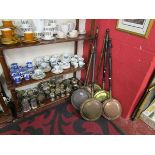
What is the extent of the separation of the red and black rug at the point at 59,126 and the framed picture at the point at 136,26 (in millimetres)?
969

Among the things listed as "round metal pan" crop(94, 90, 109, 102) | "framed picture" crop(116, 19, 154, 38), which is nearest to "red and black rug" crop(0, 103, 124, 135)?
"round metal pan" crop(94, 90, 109, 102)

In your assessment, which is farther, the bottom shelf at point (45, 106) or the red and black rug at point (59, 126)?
the bottom shelf at point (45, 106)

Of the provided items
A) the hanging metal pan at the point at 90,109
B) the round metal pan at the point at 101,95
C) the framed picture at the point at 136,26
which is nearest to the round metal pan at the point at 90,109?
the hanging metal pan at the point at 90,109

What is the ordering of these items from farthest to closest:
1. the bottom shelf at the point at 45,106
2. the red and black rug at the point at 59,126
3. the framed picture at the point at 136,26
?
the bottom shelf at the point at 45,106, the red and black rug at the point at 59,126, the framed picture at the point at 136,26

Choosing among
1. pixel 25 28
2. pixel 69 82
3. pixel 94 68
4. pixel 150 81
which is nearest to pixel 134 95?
pixel 150 81

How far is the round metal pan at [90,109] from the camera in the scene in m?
1.50

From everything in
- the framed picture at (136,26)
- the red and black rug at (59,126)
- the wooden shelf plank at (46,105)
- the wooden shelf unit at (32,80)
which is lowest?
the red and black rug at (59,126)

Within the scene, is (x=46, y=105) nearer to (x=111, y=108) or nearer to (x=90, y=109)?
(x=90, y=109)

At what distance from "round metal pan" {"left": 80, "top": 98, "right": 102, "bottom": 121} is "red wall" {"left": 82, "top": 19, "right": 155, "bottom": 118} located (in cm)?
27

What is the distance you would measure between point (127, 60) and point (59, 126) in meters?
0.97

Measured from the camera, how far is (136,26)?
113 cm

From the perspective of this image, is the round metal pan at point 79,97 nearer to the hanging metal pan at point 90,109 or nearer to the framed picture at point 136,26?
the hanging metal pan at point 90,109

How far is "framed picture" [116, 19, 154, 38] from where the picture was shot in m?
1.05

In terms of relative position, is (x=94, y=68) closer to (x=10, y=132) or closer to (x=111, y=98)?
(x=111, y=98)
